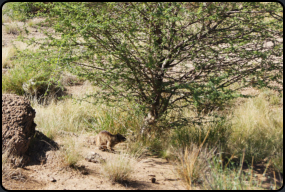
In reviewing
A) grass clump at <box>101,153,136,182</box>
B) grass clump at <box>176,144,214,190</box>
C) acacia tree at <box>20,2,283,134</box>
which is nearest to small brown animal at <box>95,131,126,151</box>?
acacia tree at <box>20,2,283,134</box>

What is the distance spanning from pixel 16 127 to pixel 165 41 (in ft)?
9.04

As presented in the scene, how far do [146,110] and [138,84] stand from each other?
2.39 ft

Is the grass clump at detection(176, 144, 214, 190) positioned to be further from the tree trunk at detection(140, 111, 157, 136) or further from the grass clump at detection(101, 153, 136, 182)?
the tree trunk at detection(140, 111, 157, 136)

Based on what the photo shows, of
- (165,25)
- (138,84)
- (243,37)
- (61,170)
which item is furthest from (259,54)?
(61,170)

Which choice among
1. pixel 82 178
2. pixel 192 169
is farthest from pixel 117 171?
pixel 192 169

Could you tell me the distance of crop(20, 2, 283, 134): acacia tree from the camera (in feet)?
15.1

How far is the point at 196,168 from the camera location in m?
4.12

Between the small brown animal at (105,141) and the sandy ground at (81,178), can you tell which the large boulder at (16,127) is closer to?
the sandy ground at (81,178)

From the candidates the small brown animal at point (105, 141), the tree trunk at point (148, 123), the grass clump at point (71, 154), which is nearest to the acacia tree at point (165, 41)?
the tree trunk at point (148, 123)

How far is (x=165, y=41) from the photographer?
197 inches

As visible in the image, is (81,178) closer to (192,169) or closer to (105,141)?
(105,141)

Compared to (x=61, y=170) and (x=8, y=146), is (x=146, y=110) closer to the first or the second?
(x=61, y=170)

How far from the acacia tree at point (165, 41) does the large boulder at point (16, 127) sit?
2.99 ft

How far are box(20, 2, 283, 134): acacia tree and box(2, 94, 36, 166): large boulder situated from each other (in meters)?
0.91
